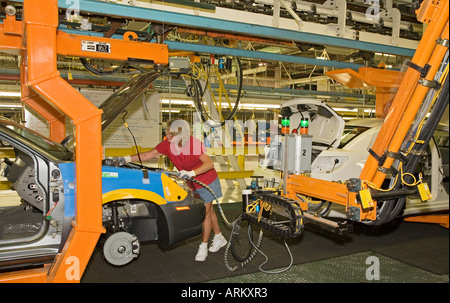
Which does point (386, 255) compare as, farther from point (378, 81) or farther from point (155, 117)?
point (155, 117)

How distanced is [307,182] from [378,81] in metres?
2.20

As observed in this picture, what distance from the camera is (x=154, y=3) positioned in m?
3.91

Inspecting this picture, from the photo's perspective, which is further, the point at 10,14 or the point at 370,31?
the point at 370,31

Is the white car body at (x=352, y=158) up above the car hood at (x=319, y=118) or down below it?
below

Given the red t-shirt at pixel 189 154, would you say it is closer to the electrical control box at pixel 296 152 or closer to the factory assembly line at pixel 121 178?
the factory assembly line at pixel 121 178

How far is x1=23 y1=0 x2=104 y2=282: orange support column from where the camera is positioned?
281 cm

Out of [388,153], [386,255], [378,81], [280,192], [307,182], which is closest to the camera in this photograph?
[388,153]

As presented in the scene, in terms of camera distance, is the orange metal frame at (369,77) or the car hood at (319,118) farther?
the car hood at (319,118)

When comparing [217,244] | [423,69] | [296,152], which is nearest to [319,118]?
[296,152]

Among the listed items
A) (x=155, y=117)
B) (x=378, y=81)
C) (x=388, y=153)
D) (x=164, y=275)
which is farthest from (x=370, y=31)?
(x=155, y=117)

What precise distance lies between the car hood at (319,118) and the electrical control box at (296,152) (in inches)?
57.6

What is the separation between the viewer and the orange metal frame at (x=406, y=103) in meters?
2.92

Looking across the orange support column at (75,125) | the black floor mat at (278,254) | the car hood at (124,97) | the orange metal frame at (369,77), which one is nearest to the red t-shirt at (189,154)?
the car hood at (124,97)

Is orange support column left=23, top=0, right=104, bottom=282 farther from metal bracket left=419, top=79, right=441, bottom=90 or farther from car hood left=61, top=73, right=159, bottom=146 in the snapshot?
metal bracket left=419, top=79, right=441, bottom=90
